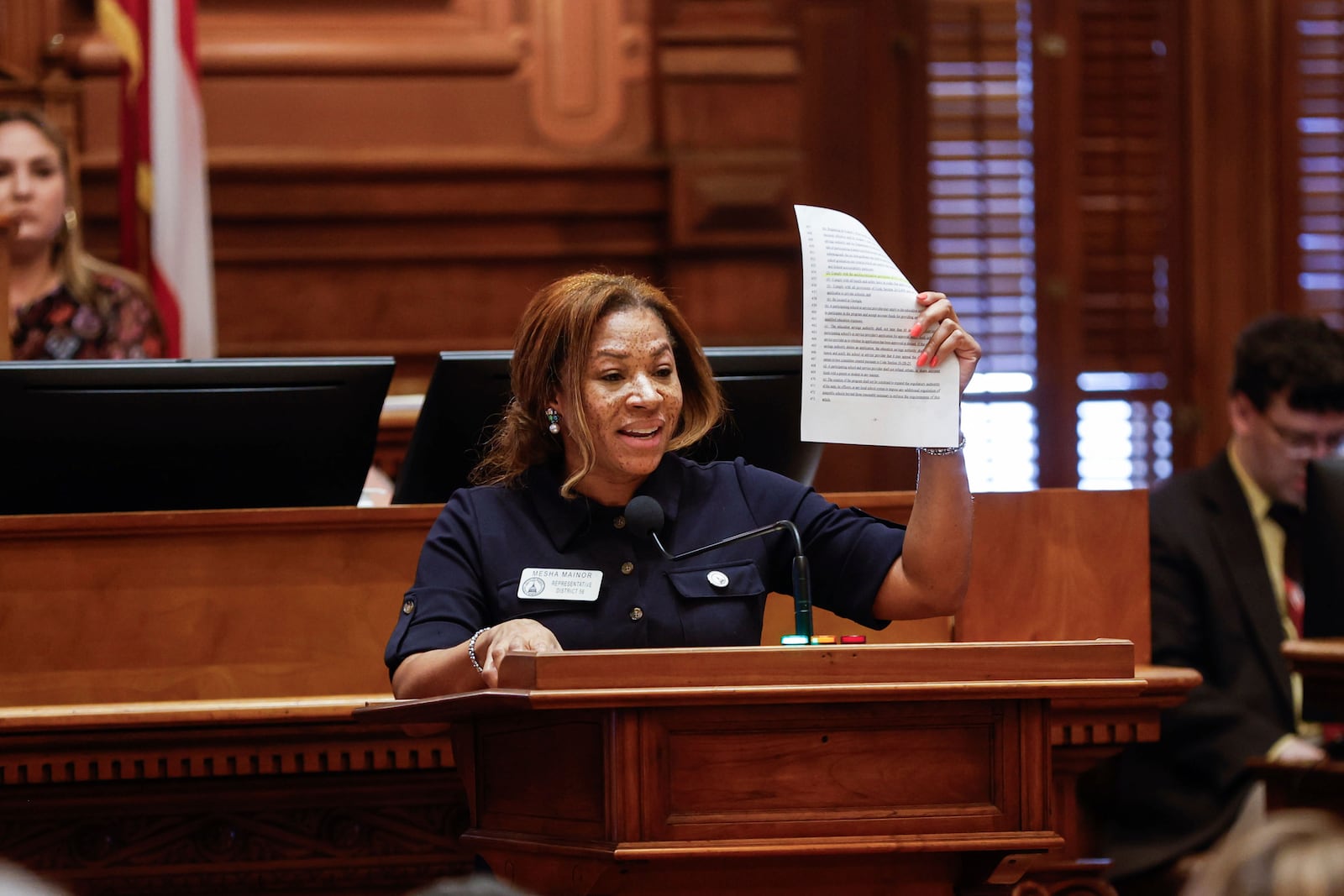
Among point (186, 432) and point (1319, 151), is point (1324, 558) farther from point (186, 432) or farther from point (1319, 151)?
point (1319, 151)

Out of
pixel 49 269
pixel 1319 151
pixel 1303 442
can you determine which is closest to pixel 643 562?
pixel 1303 442

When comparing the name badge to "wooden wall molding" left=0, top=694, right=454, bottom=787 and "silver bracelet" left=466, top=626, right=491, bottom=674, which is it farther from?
"wooden wall molding" left=0, top=694, right=454, bottom=787

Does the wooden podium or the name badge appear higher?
the name badge

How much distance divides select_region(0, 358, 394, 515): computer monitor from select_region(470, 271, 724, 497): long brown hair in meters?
0.28

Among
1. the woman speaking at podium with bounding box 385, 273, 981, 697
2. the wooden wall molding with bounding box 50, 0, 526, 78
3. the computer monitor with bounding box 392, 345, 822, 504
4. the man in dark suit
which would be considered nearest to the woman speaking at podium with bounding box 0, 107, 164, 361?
the wooden wall molding with bounding box 50, 0, 526, 78

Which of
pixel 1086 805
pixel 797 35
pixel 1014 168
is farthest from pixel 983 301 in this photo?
pixel 1086 805

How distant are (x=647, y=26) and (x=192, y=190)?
1493 mm

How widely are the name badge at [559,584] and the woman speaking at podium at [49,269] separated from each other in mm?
1893

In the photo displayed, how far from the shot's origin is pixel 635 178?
4.82 m

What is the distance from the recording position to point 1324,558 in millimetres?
2865

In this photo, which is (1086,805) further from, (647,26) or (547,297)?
(647,26)

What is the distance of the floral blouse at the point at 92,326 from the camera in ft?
11.5

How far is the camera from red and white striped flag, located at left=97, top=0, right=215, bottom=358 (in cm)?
424

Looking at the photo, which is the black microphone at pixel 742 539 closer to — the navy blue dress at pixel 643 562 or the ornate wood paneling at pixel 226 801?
the navy blue dress at pixel 643 562
